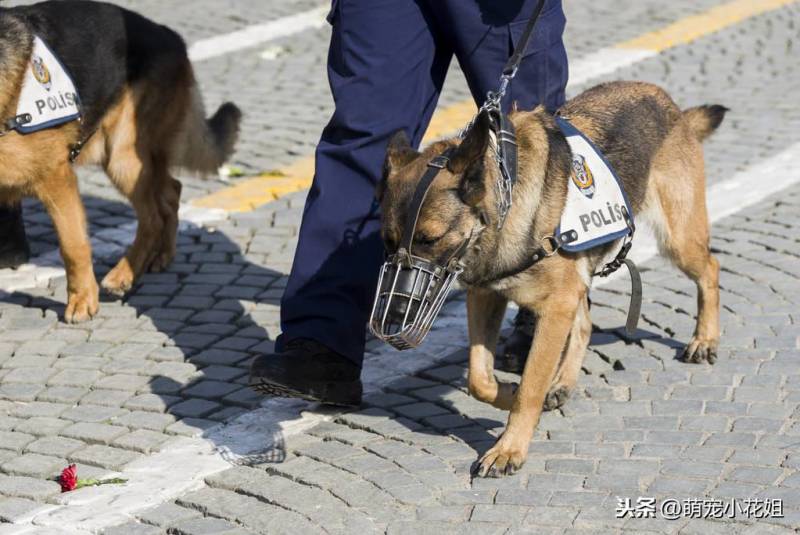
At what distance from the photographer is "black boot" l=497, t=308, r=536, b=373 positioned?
5254mm

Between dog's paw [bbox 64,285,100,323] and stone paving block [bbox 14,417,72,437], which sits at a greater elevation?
dog's paw [bbox 64,285,100,323]

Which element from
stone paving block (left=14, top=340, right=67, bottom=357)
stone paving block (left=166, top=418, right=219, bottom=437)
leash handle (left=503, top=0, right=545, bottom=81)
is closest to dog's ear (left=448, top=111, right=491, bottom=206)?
leash handle (left=503, top=0, right=545, bottom=81)

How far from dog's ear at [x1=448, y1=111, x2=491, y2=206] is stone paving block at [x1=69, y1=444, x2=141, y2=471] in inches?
64.3

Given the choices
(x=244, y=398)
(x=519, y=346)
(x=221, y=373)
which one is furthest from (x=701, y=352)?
(x=221, y=373)

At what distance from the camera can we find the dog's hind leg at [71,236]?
592 centimetres

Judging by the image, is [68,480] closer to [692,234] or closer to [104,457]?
[104,457]

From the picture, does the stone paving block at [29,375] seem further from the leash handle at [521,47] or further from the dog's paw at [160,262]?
the leash handle at [521,47]

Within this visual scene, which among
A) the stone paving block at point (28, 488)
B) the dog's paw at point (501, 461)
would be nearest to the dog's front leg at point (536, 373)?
the dog's paw at point (501, 461)

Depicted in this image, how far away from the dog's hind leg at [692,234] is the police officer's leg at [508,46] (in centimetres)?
58

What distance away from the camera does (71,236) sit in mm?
5934

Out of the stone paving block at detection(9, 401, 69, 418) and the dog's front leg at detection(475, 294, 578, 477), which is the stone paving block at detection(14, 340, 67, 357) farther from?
the dog's front leg at detection(475, 294, 578, 477)

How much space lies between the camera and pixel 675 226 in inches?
203

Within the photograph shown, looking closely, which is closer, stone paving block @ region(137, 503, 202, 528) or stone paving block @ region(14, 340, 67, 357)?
stone paving block @ region(137, 503, 202, 528)

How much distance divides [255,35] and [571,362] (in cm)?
677
